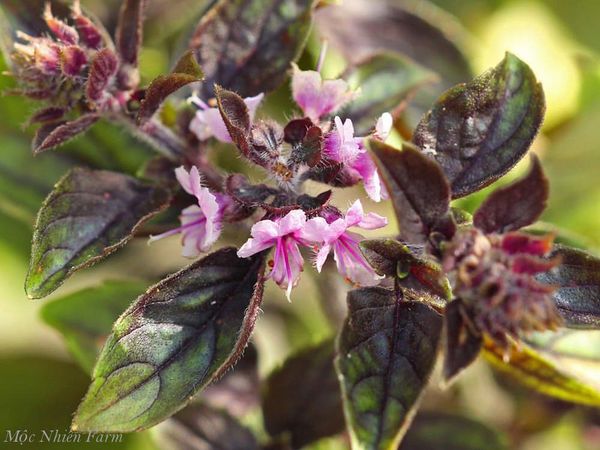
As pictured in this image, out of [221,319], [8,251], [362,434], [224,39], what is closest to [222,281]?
[221,319]

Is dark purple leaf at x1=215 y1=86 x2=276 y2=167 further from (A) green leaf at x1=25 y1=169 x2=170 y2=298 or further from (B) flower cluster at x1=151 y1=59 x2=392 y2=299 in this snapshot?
(A) green leaf at x1=25 y1=169 x2=170 y2=298

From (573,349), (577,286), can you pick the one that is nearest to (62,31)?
(577,286)

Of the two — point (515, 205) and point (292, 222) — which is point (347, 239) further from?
point (515, 205)

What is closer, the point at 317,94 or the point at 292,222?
the point at 292,222

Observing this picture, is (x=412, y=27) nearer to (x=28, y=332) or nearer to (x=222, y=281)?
(x=222, y=281)

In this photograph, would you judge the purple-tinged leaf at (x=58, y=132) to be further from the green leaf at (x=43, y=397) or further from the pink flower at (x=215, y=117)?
the green leaf at (x=43, y=397)

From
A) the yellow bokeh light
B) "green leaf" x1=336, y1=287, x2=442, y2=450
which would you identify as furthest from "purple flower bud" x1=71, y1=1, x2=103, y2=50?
the yellow bokeh light
